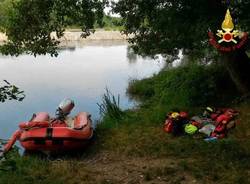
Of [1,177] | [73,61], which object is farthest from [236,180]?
[73,61]

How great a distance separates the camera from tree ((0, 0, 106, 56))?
284 inches

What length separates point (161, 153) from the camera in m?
7.89

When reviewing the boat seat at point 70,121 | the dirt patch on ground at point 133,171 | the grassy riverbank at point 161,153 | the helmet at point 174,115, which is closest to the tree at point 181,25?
the grassy riverbank at point 161,153

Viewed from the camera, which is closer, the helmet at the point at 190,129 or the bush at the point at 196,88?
the helmet at the point at 190,129

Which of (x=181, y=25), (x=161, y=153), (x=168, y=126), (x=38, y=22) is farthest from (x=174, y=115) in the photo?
(x=38, y=22)

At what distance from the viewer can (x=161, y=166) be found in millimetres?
7016

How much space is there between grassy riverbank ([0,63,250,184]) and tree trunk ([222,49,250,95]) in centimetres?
37

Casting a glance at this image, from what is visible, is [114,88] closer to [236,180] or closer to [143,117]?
[143,117]

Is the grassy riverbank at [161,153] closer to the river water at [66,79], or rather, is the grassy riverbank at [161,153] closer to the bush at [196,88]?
the bush at [196,88]

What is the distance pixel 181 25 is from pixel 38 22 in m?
2.67

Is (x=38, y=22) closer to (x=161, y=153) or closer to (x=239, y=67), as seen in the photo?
(x=161, y=153)

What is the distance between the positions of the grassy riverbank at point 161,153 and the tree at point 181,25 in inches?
32.4

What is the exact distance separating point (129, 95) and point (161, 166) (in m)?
10.6

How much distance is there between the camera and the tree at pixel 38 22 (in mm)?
7211
